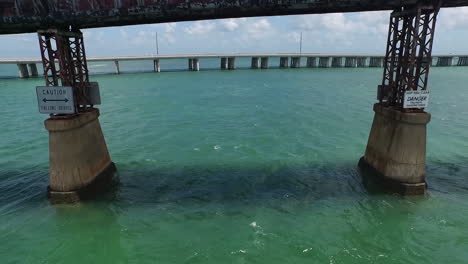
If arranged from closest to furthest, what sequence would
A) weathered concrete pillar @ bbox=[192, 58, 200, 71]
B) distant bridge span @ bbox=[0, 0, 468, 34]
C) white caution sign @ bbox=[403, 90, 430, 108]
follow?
distant bridge span @ bbox=[0, 0, 468, 34], white caution sign @ bbox=[403, 90, 430, 108], weathered concrete pillar @ bbox=[192, 58, 200, 71]

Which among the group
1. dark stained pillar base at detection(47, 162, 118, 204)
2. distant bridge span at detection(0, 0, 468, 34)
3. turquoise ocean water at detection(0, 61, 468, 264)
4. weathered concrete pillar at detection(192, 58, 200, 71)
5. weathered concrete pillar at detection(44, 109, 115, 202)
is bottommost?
turquoise ocean water at detection(0, 61, 468, 264)

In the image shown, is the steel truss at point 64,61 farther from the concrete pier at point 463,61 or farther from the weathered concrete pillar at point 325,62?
the concrete pier at point 463,61

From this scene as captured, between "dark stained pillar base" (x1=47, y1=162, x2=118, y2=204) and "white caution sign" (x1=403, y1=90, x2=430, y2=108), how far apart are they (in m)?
17.3

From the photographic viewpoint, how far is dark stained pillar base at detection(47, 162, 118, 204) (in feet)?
50.5

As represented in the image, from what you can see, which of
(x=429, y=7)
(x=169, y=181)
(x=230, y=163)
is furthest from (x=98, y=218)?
(x=429, y=7)

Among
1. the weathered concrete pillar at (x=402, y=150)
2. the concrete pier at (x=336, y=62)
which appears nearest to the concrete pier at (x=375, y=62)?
the concrete pier at (x=336, y=62)

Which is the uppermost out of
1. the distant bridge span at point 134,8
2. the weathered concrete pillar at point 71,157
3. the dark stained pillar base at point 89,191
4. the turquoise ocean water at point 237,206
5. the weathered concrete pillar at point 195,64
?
the distant bridge span at point 134,8

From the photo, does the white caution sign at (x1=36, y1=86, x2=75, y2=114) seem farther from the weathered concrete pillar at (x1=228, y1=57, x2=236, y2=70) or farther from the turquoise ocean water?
the weathered concrete pillar at (x1=228, y1=57, x2=236, y2=70)

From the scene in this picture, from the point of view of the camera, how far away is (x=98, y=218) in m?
14.6

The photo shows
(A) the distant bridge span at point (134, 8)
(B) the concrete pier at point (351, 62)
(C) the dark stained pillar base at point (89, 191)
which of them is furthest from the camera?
(B) the concrete pier at point (351, 62)

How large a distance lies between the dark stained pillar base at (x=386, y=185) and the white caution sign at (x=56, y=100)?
1701cm

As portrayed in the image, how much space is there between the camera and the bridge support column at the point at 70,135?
14719 mm

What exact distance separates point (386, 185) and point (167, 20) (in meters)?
15.3

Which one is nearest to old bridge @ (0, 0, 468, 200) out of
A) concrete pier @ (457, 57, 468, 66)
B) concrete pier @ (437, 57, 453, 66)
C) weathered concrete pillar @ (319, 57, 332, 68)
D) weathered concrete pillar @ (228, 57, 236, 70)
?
weathered concrete pillar @ (228, 57, 236, 70)
